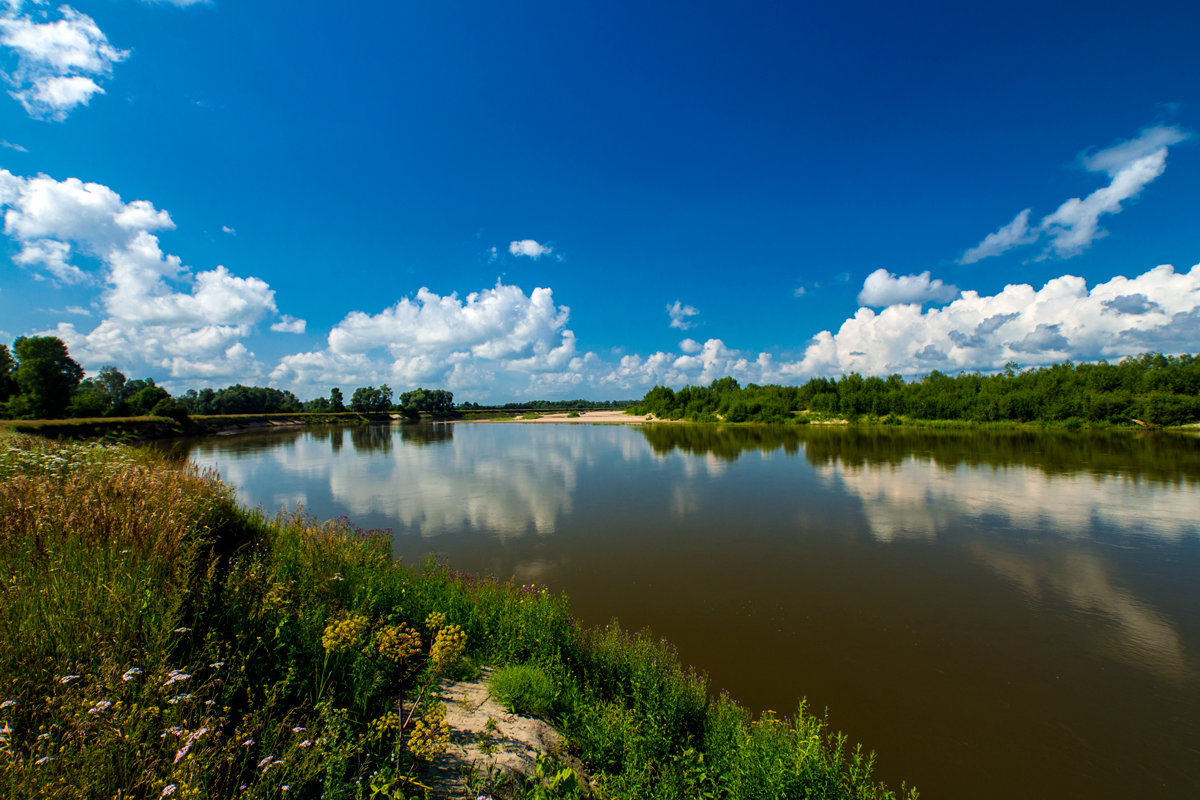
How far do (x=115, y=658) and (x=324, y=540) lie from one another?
5476mm

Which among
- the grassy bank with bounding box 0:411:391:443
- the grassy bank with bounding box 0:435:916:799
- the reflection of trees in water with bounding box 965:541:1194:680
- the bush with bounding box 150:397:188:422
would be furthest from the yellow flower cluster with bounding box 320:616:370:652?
the bush with bounding box 150:397:188:422

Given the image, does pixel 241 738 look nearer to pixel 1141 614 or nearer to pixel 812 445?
pixel 1141 614

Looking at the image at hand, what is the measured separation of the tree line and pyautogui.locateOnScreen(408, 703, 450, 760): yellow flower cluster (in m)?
65.8

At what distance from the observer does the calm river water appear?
222 inches

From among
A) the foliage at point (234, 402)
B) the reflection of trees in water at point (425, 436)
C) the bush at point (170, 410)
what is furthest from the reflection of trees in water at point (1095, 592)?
the foliage at point (234, 402)

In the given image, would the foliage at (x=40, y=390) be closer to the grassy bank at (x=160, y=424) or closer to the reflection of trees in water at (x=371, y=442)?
the grassy bank at (x=160, y=424)

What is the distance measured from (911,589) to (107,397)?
4000 inches

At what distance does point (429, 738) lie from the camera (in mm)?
3518

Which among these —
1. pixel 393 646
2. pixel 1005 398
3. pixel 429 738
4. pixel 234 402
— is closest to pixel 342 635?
pixel 393 646

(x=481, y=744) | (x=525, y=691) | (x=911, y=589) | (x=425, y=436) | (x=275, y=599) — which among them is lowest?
(x=911, y=589)

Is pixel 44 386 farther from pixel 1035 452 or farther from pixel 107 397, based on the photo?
pixel 1035 452

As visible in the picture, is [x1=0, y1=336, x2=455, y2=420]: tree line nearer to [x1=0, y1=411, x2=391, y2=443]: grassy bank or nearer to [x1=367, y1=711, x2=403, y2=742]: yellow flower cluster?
[x1=0, y1=411, x2=391, y2=443]: grassy bank

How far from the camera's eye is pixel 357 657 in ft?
13.4

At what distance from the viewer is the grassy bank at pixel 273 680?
2.41 metres
